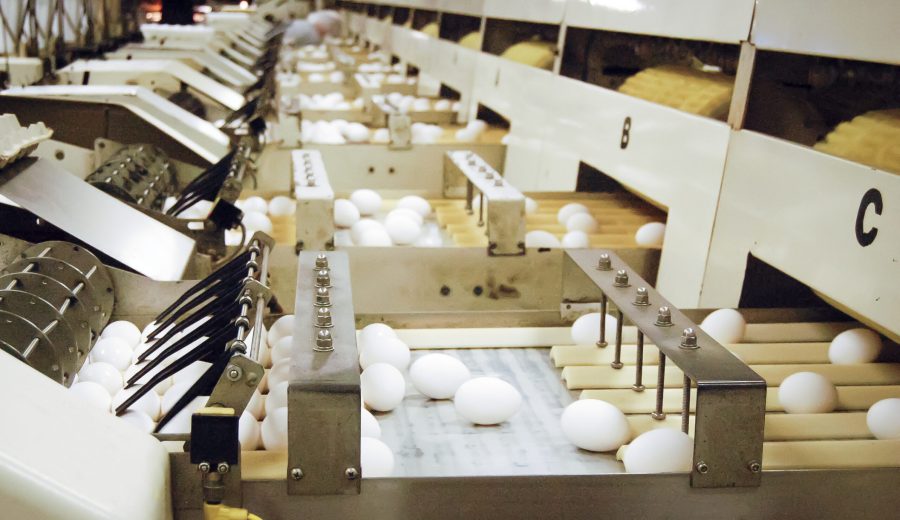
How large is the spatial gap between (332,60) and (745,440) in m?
9.49

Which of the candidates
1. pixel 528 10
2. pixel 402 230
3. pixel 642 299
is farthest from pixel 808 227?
pixel 528 10

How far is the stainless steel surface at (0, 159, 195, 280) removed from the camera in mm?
2053

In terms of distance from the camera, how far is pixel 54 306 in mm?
1621

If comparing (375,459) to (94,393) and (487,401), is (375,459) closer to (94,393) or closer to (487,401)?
(487,401)

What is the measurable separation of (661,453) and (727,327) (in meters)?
0.67

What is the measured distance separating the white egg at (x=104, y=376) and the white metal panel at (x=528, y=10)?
A: 283 centimetres

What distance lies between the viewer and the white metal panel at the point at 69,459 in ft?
2.94

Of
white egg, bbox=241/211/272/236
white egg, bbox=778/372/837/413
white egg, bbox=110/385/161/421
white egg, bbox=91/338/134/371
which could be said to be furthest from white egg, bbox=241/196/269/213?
white egg, bbox=778/372/837/413

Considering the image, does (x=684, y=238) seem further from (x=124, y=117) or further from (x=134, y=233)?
(x=124, y=117)

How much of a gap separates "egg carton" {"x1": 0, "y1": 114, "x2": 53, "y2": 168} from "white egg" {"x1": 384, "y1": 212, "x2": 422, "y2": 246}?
108 centimetres

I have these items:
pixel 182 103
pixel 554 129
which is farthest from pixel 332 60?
pixel 554 129

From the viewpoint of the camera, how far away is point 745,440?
1.20m

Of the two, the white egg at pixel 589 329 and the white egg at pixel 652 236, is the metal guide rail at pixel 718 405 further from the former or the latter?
the white egg at pixel 652 236

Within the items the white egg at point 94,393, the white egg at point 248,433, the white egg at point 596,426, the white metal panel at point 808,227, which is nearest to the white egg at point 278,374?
the white egg at point 248,433
